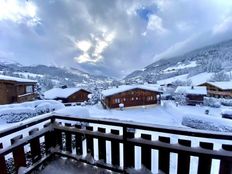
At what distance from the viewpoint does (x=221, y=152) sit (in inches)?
76.9

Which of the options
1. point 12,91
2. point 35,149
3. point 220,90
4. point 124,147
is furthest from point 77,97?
point 124,147

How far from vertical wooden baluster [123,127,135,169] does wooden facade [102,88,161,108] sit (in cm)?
2419

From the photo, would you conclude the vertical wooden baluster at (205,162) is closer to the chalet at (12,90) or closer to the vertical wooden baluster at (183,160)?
the vertical wooden baluster at (183,160)

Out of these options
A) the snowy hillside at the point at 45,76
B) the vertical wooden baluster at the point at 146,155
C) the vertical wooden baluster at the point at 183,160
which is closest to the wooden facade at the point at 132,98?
the vertical wooden baluster at the point at 146,155

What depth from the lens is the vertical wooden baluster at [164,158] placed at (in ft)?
7.46

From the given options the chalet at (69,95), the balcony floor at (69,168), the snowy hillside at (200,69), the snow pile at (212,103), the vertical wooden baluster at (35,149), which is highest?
the snowy hillside at (200,69)

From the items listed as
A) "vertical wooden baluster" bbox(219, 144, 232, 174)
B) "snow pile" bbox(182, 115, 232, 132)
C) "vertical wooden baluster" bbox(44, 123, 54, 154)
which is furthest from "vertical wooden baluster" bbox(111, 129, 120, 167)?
"snow pile" bbox(182, 115, 232, 132)

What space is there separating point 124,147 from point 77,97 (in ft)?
105

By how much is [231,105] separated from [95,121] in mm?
32963

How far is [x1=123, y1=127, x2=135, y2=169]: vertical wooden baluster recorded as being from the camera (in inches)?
95.2

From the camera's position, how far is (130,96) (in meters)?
28.2

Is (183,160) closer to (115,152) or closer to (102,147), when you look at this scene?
(115,152)

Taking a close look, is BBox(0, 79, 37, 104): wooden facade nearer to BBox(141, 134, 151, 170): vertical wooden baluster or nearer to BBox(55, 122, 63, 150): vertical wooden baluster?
BBox(55, 122, 63, 150): vertical wooden baluster

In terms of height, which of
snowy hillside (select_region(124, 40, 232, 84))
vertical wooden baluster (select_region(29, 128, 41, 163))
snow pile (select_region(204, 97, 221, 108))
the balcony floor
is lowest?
snow pile (select_region(204, 97, 221, 108))
